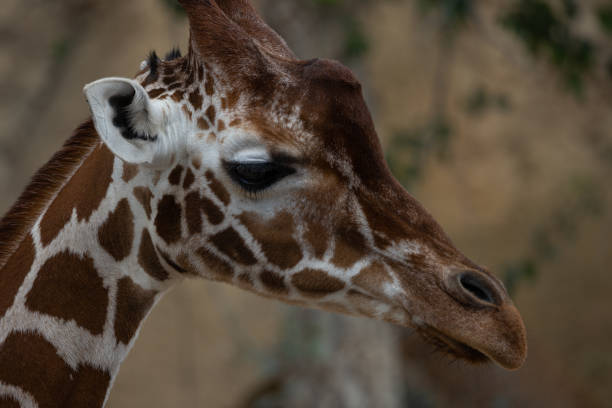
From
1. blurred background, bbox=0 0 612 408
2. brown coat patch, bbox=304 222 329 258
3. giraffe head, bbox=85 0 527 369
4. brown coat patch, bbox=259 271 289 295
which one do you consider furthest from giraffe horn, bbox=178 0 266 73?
blurred background, bbox=0 0 612 408

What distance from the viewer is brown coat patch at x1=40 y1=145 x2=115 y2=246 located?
254 cm

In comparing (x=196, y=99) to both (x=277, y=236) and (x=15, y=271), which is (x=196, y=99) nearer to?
(x=277, y=236)

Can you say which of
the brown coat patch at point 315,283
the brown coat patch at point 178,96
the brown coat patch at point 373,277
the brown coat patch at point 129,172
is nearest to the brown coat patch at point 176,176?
the brown coat patch at point 129,172

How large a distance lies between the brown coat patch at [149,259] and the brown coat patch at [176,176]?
22cm

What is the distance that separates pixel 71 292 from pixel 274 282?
72 cm

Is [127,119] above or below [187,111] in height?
below

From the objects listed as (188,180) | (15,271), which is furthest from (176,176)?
(15,271)

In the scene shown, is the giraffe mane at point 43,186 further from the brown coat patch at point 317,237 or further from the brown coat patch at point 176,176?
the brown coat patch at point 317,237

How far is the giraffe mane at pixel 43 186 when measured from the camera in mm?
2674

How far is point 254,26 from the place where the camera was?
2.81 meters

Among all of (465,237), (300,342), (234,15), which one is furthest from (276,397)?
(234,15)

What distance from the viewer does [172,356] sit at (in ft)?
32.3

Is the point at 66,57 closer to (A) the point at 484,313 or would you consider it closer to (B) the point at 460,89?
(B) the point at 460,89

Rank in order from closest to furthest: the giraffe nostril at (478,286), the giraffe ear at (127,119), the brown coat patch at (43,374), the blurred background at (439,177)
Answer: the giraffe ear at (127,119) < the giraffe nostril at (478,286) < the brown coat patch at (43,374) < the blurred background at (439,177)
